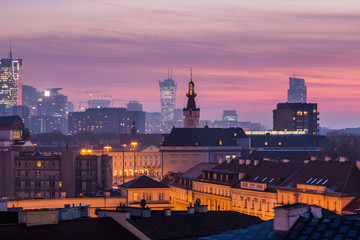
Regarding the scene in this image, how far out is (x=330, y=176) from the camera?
122 m

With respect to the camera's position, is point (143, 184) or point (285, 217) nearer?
point (285, 217)

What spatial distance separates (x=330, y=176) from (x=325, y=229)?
79.4 metres

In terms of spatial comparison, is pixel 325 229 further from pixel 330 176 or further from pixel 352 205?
pixel 330 176

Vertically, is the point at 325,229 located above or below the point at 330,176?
above

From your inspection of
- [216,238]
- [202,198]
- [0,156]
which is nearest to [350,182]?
[202,198]

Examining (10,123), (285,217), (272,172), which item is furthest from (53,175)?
(285,217)

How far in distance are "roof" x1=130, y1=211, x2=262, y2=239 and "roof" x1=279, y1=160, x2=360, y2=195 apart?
54.2 metres

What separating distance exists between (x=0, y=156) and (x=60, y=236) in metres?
98.9

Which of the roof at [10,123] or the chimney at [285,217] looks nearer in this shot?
the chimney at [285,217]

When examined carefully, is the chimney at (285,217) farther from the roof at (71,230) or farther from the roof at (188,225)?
the roof at (71,230)

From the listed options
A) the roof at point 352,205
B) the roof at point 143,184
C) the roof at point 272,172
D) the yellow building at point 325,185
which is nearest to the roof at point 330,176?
the yellow building at point 325,185

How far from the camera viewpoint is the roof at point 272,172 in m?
135

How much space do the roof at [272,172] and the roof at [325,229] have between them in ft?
289

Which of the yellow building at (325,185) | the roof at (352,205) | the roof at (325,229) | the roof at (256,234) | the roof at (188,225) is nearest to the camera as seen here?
the roof at (325,229)
